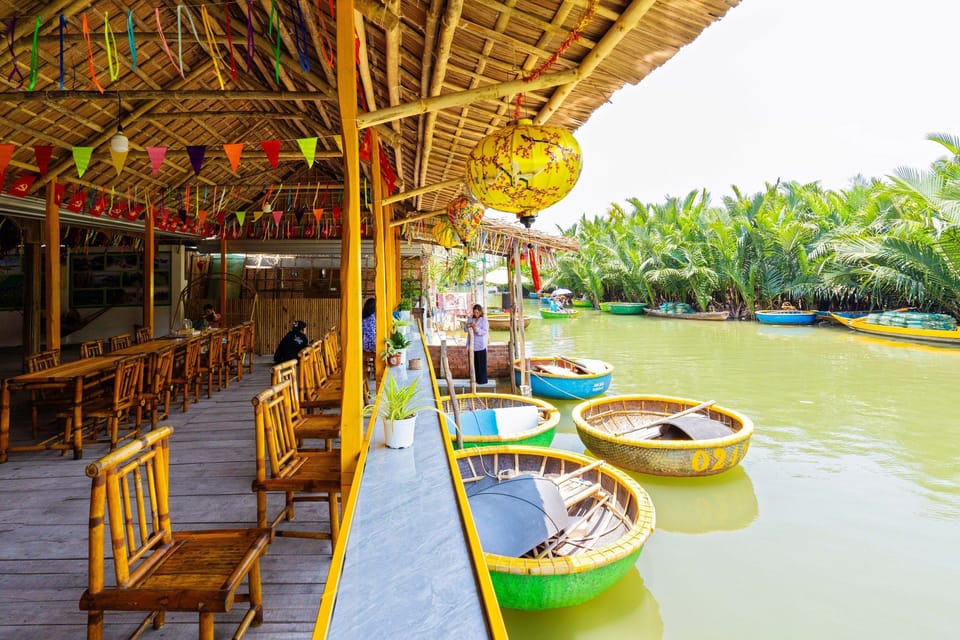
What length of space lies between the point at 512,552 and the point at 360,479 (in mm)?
1407

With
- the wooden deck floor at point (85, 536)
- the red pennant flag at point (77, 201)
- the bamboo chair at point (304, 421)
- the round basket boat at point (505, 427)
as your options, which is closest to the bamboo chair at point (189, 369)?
the wooden deck floor at point (85, 536)

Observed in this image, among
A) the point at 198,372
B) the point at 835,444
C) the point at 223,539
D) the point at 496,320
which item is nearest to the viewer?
the point at 223,539

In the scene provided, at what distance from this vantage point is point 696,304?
28.4 meters

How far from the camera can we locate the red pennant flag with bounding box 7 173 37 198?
5.99m

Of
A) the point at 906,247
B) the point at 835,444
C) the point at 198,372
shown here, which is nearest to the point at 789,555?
the point at 835,444

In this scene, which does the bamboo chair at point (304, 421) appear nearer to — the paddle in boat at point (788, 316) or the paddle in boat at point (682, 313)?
the paddle in boat at point (788, 316)

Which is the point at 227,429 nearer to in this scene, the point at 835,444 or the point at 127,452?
the point at 127,452

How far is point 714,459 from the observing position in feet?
17.4

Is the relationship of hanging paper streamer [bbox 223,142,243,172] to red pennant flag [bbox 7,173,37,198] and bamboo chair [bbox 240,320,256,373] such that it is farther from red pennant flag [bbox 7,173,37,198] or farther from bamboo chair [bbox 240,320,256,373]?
bamboo chair [bbox 240,320,256,373]

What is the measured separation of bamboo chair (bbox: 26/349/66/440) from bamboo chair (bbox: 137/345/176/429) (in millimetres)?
633

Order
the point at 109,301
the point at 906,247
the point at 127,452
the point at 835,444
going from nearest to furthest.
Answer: the point at 127,452 < the point at 835,444 < the point at 109,301 < the point at 906,247

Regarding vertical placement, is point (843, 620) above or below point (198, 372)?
below

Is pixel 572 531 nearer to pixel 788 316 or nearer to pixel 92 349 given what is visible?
pixel 92 349

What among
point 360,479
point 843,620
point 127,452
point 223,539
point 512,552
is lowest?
point 843,620
